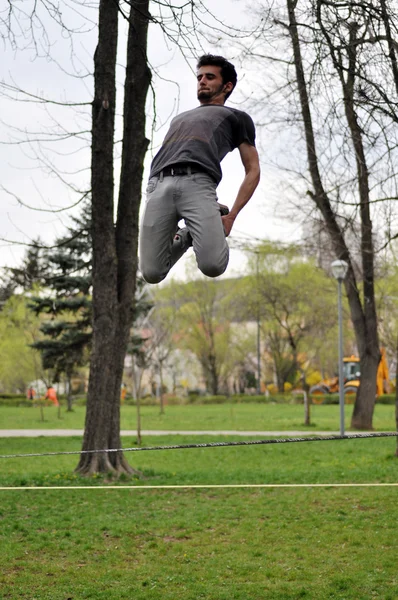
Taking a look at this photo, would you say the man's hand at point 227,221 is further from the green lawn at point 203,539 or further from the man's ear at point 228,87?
the green lawn at point 203,539

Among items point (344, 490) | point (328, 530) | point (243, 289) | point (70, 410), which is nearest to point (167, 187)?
point (328, 530)

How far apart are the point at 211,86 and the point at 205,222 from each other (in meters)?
0.76

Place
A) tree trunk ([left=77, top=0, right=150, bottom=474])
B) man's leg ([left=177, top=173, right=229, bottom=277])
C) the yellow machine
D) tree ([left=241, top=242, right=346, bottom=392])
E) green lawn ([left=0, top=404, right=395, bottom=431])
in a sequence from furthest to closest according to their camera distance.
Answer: tree ([left=241, top=242, right=346, bottom=392])
the yellow machine
green lawn ([left=0, top=404, right=395, bottom=431])
tree trunk ([left=77, top=0, right=150, bottom=474])
man's leg ([left=177, top=173, right=229, bottom=277])

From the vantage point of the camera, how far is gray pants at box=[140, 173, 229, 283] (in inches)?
164

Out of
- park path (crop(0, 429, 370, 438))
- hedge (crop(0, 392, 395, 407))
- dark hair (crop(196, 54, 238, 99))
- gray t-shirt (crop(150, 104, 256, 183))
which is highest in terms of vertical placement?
dark hair (crop(196, 54, 238, 99))

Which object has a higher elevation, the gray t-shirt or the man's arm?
the gray t-shirt

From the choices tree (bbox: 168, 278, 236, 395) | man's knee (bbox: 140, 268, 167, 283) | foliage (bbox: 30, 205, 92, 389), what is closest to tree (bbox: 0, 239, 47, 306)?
foliage (bbox: 30, 205, 92, 389)

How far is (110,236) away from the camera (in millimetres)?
12750

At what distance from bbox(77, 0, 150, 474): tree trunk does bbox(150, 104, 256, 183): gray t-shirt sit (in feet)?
27.7

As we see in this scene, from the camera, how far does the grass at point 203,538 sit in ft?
22.8

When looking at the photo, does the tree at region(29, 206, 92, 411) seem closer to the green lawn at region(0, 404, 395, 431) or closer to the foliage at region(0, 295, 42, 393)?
the green lawn at region(0, 404, 395, 431)

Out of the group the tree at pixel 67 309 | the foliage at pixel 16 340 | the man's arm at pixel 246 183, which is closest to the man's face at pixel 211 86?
the man's arm at pixel 246 183

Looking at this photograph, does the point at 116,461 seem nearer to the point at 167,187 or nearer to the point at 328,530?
the point at 328,530

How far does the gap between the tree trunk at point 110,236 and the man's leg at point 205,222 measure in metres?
8.55
